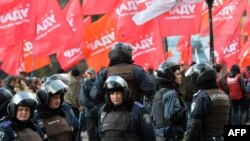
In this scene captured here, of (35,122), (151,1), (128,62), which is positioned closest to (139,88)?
(128,62)

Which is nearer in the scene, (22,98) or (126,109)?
(22,98)

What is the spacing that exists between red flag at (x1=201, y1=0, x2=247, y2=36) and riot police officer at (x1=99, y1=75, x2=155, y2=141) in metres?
13.3

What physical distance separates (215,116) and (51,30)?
1068cm

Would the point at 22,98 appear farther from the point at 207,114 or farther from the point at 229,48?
the point at 229,48

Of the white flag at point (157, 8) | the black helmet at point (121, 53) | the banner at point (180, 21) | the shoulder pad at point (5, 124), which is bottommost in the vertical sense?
the shoulder pad at point (5, 124)

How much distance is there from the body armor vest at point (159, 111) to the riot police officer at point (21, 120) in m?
2.24

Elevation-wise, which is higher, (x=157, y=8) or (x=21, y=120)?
(x=157, y=8)

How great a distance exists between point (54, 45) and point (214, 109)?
34.6 ft

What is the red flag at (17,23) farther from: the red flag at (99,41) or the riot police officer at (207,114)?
the riot police officer at (207,114)

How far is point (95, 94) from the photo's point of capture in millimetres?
10039

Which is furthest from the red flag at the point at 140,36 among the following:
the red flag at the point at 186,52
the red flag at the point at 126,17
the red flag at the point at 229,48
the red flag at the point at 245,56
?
the red flag at the point at 186,52

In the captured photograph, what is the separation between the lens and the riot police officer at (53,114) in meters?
8.44

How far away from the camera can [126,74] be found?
9.86 metres

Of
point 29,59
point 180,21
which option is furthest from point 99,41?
point 29,59
